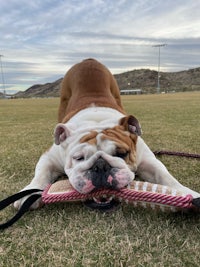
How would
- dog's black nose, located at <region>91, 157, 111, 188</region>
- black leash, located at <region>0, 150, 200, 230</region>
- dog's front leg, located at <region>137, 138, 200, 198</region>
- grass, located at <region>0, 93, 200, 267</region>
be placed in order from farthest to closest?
1. dog's front leg, located at <region>137, 138, 200, 198</region>
2. dog's black nose, located at <region>91, 157, 111, 188</region>
3. black leash, located at <region>0, 150, 200, 230</region>
4. grass, located at <region>0, 93, 200, 267</region>

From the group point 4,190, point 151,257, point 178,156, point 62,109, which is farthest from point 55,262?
point 62,109

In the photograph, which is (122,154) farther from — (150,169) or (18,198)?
(18,198)

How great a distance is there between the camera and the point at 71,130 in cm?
301

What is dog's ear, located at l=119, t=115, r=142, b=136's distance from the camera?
9.68ft

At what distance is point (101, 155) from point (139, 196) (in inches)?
16.9

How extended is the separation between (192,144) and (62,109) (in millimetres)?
2046

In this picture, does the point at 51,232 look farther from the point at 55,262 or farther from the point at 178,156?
the point at 178,156

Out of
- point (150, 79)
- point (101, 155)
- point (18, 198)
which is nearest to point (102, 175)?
point (101, 155)

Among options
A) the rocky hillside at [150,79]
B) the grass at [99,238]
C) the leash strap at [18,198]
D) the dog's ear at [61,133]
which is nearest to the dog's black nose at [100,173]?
the grass at [99,238]

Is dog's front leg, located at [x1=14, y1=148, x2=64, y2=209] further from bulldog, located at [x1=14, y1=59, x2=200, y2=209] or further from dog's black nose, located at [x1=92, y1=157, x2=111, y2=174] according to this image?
dog's black nose, located at [x1=92, y1=157, x2=111, y2=174]

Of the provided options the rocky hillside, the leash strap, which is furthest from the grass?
the rocky hillside

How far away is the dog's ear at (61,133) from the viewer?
2948 millimetres

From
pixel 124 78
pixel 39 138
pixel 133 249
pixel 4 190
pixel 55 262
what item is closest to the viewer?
pixel 55 262

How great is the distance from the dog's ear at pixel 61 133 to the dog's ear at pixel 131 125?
51 cm
